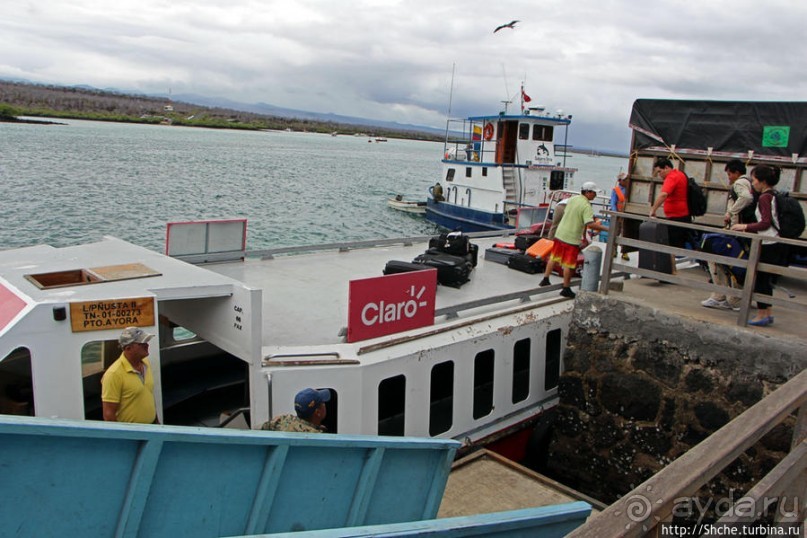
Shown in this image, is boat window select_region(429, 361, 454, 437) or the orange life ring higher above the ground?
the orange life ring

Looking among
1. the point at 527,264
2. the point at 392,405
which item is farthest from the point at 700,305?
the point at 392,405

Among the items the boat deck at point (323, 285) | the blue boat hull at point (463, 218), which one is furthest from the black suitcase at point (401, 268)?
the blue boat hull at point (463, 218)

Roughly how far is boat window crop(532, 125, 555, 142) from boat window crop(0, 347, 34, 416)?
28.6m

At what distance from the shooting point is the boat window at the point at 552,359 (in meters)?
8.81

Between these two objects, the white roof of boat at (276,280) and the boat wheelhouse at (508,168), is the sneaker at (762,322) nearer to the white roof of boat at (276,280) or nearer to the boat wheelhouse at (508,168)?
the white roof of boat at (276,280)

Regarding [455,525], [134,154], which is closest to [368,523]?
[455,525]

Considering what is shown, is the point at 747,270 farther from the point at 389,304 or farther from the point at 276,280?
the point at 276,280

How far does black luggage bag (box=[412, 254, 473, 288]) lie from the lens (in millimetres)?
9359

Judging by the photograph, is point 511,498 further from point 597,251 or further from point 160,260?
point 160,260

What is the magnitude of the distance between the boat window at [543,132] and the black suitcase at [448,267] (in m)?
23.4

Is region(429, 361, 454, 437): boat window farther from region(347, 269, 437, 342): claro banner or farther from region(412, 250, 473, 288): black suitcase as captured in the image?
region(412, 250, 473, 288): black suitcase

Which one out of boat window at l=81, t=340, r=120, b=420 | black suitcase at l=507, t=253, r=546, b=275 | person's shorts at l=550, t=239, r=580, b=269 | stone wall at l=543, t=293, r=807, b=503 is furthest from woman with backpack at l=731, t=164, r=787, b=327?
boat window at l=81, t=340, r=120, b=420

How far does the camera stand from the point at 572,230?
923cm

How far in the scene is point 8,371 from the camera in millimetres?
5590
